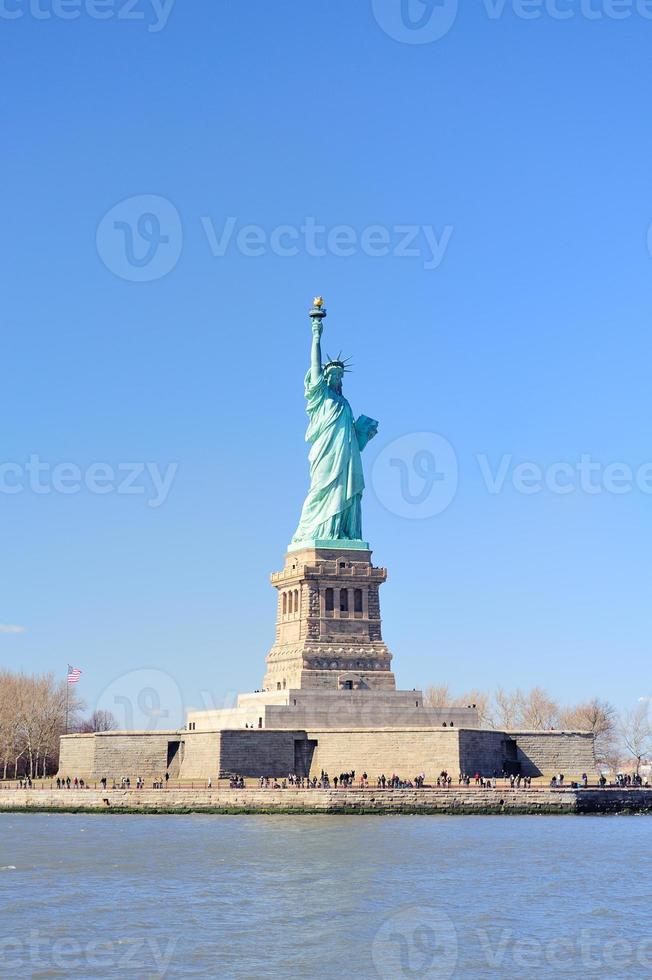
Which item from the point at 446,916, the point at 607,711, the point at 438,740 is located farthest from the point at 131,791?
the point at 607,711

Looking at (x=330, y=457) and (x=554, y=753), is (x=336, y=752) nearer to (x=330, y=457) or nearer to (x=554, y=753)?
(x=554, y=753)

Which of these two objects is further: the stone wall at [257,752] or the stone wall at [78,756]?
the stone wall at [78,756]

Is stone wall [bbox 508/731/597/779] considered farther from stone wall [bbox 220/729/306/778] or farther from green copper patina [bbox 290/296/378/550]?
green copper patina [bbox 290/296/378/550]

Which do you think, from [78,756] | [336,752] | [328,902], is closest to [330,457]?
[336,752]

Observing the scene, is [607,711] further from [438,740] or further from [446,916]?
[446,916]

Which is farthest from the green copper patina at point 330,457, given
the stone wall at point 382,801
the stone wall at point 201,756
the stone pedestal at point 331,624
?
the stone wall at point 382,801

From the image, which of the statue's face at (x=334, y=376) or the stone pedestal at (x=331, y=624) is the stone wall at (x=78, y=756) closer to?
the stone pedestal at (x=331, y=624)
